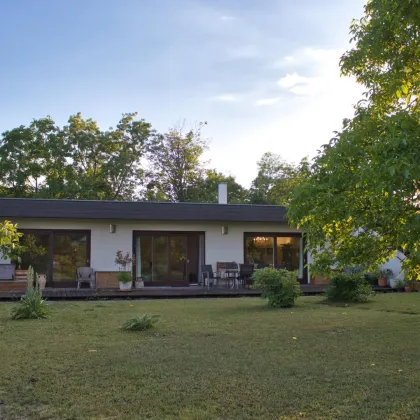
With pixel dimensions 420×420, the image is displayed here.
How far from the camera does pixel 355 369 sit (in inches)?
196

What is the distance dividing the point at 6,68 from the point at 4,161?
1771 cm

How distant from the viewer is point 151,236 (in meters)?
17.4

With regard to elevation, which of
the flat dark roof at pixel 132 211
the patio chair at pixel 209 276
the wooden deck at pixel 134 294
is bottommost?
the wooden deck at pixel 134 294

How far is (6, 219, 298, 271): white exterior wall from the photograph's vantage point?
16.6 m

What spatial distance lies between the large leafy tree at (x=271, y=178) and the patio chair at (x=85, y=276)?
828 inches

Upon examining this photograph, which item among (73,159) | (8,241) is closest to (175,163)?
(73,159)

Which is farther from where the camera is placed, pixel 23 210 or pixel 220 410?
pixel 23 210

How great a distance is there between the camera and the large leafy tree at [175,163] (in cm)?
3409

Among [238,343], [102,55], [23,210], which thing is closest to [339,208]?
[238,343]

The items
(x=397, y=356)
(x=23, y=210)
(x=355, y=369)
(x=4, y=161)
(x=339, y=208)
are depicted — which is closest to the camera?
(x=339, y=208)

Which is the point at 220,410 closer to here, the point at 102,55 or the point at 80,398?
the point at 80,398

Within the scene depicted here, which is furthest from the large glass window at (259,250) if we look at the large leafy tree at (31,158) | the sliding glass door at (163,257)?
the large leafy tree at (31,158)

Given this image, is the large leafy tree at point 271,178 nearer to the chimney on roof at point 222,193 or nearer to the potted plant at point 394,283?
the chimney on roof at point 222,193

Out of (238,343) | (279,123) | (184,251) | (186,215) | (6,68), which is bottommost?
(238,343)
